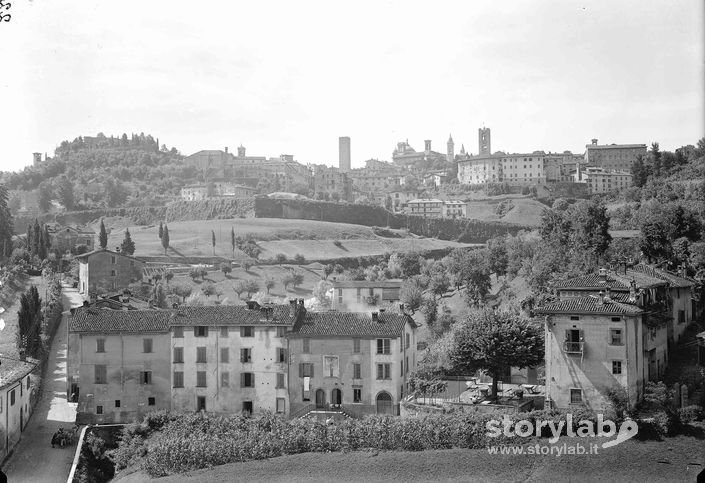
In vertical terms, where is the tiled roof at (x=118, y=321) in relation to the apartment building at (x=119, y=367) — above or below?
above

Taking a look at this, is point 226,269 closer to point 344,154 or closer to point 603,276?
point 603,276

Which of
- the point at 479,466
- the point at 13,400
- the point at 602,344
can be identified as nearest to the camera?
the point at 479,466

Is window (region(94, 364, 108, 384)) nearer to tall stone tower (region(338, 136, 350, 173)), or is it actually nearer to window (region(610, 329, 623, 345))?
window (region(610, 329, 623, 345))

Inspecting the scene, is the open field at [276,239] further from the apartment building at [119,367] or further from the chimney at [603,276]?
the chimney at [603,276]

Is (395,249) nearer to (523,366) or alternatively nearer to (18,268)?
(18,268)

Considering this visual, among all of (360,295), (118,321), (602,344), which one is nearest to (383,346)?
(602,344)

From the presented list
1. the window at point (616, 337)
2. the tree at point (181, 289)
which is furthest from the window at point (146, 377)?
the tree at point (181, 289)
